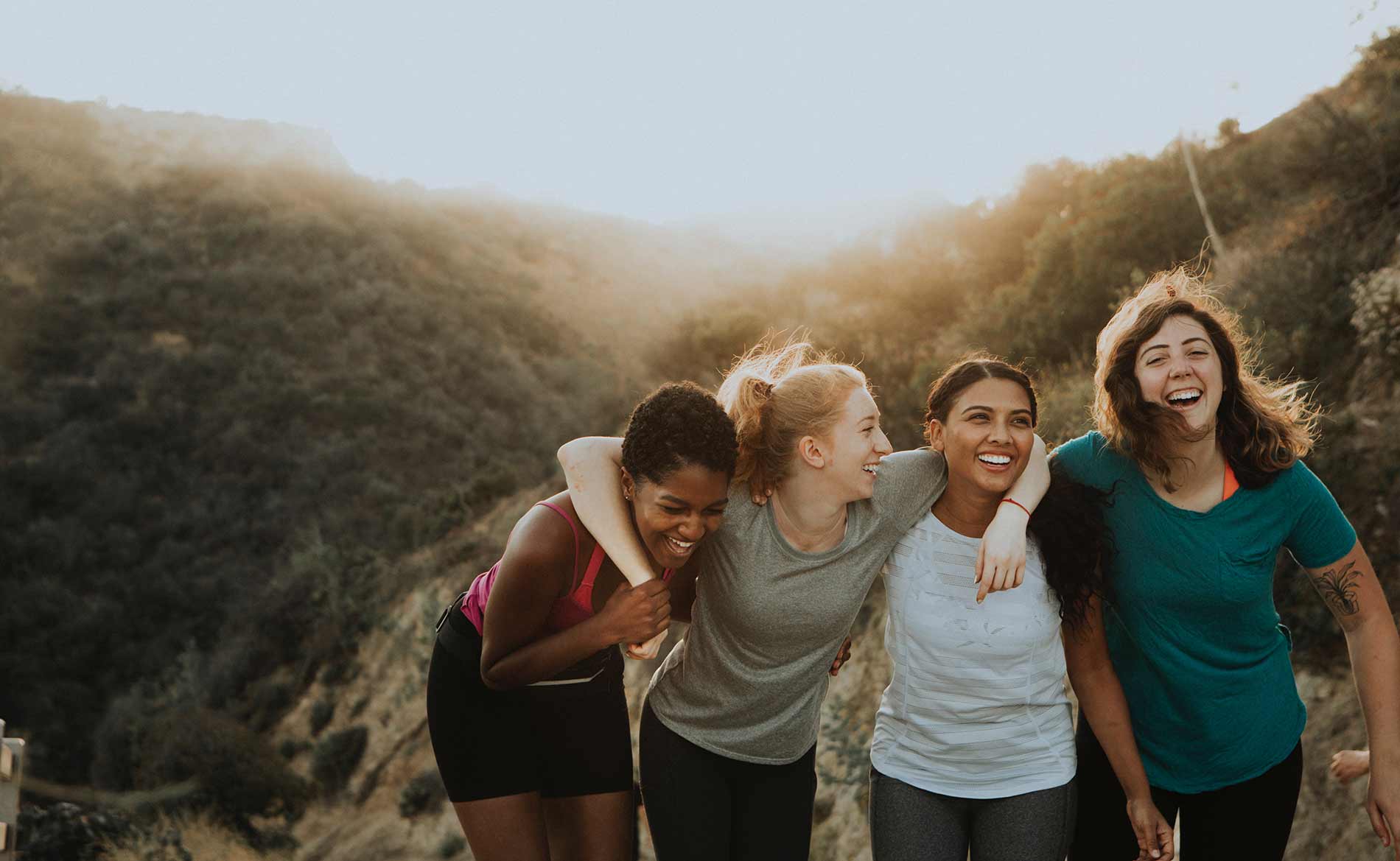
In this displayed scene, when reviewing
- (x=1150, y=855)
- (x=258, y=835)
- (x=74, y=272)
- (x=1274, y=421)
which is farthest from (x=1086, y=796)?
(x=74, y=272)

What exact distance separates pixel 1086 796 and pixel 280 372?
1828cm

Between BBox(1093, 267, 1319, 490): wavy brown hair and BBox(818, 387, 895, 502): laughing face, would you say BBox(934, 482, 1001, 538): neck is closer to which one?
BBox(818, 387, 895, 502): laughing face

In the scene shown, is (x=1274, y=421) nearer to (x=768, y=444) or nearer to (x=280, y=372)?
(x=768, y=444)

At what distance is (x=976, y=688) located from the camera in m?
2.62

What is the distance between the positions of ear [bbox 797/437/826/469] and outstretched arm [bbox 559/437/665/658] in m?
0.53

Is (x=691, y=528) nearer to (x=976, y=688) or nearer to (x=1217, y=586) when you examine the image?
(x=976, y=688)

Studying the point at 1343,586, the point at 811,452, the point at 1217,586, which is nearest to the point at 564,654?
the point at 811,452

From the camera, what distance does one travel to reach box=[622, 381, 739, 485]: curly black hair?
8.47 ft

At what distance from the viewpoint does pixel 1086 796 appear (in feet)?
9.47

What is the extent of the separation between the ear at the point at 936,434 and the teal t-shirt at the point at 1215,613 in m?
0.50

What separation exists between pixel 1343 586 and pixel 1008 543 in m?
1.03

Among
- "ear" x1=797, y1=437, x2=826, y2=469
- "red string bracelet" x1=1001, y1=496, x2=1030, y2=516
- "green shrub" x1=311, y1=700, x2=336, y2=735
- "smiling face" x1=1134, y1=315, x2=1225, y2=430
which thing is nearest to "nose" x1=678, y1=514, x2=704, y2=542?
"ear" x1=797, y1=437, x2=826, y2=469

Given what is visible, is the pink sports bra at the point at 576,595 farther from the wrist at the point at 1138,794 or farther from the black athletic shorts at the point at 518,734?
the wrist at the point at 1138,794

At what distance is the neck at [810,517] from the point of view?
2.76m
